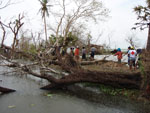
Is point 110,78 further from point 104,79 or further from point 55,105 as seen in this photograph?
point 55,105

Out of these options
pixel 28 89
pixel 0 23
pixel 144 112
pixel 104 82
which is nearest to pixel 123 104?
pixel 144 112

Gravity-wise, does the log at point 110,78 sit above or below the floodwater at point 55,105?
above

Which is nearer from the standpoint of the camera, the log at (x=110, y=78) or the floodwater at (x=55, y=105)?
the floodwater at (x=55, y=105)

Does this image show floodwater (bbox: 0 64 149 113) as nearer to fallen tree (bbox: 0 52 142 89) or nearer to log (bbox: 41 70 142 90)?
fallen tree (bbox: 0 52 142 89)

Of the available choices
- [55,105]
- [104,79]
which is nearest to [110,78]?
[104,79]

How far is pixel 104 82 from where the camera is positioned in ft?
23.0

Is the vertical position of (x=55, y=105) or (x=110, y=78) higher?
(x=110, y=78)

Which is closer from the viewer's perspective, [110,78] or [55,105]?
[55,105]

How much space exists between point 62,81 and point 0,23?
5.56 m

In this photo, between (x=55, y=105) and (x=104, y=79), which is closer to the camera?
(x=55, y=105)

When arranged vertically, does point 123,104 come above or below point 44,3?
below

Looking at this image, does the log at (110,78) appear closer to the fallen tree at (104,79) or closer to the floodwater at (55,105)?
the fallen tree at (104,79)

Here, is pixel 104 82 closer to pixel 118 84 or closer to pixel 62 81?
pixel 118 84

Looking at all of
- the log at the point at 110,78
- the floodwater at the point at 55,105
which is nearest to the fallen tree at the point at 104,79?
the log at the point at 110,78
